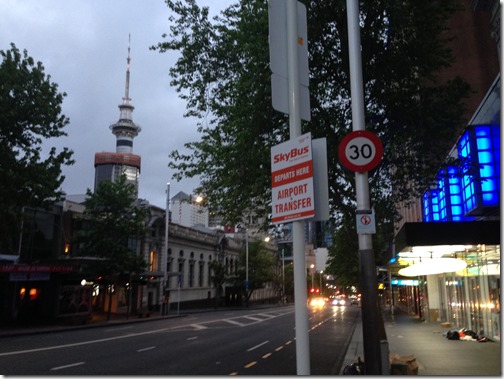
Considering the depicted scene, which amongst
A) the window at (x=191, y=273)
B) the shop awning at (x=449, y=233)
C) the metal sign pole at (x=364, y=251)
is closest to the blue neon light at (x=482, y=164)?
the shop awning at (x=449, y=233)

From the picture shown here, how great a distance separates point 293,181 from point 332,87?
1056 cm

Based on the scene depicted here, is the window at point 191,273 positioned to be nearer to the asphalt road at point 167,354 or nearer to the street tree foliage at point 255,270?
the street tree foliage at point 255,270

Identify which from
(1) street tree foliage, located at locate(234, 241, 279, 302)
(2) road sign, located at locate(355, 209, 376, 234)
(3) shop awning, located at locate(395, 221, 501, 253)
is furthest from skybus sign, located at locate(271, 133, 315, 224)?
(1) street tree foliage, located at locate(234, 241, 279, 302)

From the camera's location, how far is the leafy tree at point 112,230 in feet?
118

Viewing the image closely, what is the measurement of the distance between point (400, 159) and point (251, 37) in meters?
5.55

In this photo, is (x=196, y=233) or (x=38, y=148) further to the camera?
(x=196, y=233)

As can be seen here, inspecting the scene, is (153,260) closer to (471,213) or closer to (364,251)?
(471,213)

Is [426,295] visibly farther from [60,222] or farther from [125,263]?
[60,222]

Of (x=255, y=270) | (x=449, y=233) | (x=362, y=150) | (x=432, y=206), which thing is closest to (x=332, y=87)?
(x=449, y=233)

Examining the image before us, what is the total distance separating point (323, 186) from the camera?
14.1ft

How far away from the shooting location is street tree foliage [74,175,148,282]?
35875mm

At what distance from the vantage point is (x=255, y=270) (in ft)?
224

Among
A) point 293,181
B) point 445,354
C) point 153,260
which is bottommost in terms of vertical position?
point 445,354

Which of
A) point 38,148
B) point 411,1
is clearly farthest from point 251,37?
point 38,148
